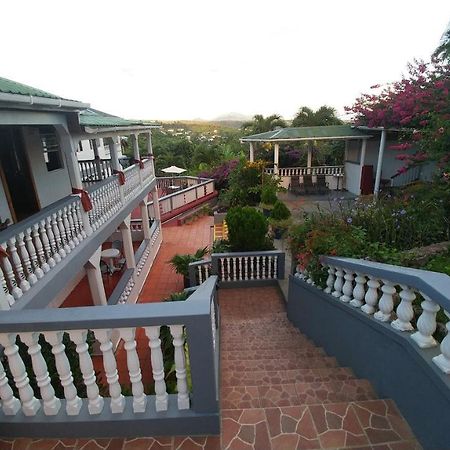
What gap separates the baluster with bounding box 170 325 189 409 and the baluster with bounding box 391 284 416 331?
1.75m

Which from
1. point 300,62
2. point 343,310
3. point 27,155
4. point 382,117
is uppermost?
point 300,62

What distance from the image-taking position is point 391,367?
237cm

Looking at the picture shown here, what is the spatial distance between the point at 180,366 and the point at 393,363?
1.75 m

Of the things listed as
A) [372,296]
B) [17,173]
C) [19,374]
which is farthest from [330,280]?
[17,173]

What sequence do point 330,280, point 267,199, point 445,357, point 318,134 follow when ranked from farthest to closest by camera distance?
→ point 318,134 → point 267,199 → point 330,280 → point 445,357

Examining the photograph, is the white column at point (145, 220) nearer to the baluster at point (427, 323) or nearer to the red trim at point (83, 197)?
the red trim at point (83, 197)

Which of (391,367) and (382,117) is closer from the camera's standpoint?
(391,367)

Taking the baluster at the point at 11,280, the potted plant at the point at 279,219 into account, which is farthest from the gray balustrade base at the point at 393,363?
the potted plant at the point at 279,219

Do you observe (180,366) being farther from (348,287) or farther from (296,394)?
(348,287)

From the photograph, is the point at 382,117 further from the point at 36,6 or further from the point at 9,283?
the point at 9,283

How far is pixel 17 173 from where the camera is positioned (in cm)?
673

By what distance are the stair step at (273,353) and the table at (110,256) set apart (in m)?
6.18

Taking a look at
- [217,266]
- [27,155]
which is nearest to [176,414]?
[217,266]

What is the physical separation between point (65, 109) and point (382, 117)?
36.2ft
